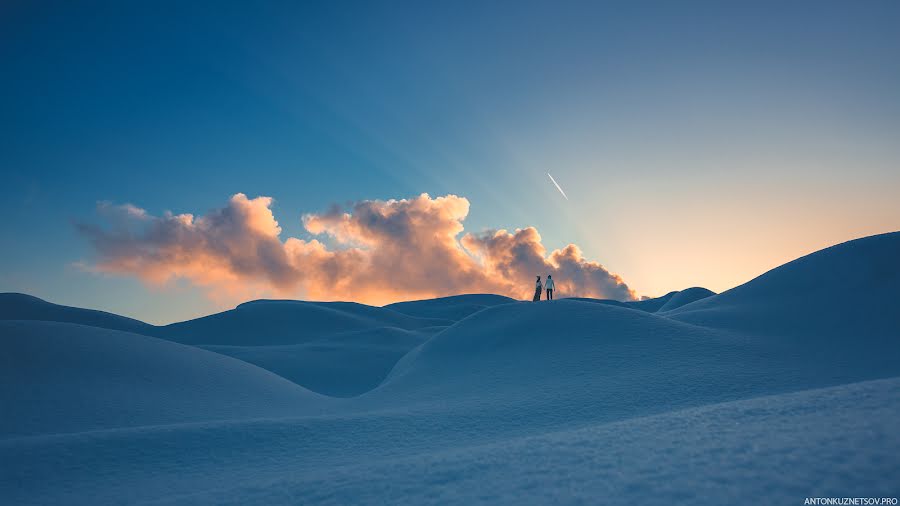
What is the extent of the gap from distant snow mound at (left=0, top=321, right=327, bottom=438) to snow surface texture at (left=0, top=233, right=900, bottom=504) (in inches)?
2.8

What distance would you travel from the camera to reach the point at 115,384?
44.0 ft

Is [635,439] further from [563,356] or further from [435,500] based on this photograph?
[563,356]

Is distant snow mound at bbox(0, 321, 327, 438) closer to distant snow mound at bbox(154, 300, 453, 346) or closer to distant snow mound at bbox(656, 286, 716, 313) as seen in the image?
distant snow mound at bbox(154, 300, 453, 346)

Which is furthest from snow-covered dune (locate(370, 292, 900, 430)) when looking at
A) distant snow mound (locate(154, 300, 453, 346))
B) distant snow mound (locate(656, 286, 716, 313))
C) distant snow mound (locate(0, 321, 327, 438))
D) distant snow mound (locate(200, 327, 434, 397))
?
distant snow mound (locate(656, 286, 716, 313))

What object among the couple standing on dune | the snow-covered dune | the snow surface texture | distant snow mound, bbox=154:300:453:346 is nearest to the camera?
the snow surface texture

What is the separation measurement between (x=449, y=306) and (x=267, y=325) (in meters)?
37.8

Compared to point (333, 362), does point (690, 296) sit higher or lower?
higher

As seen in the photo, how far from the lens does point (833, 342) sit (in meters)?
14.6

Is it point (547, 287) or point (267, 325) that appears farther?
point (267, 325)

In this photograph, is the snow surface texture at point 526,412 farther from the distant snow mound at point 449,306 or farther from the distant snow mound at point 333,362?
the distant snow mound at point 449,306

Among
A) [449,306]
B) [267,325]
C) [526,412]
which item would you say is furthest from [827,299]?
[449,306]

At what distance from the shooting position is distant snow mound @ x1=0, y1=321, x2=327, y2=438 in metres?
11.5

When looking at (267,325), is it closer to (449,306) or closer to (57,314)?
(57,314)

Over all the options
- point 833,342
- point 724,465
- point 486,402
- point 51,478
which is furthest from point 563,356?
point 51,478
